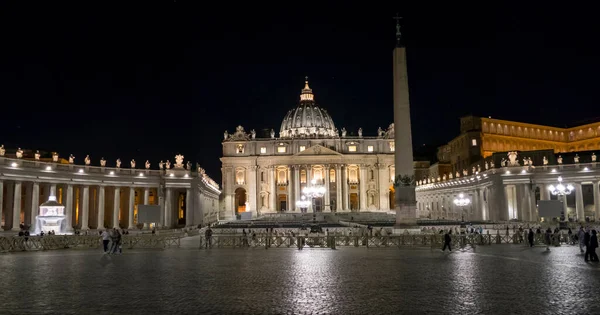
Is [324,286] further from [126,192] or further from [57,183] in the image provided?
[126,192]

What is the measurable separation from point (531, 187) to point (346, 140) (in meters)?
61.8

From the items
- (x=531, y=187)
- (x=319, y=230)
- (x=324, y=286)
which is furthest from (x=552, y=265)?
(x=531, y=187)

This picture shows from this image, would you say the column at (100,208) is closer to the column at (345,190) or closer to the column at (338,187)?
the column at (338,187)

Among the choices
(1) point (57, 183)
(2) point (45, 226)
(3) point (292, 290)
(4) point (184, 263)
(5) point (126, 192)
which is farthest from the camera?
(5) point (126, 192)

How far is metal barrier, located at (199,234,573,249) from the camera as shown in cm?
2881

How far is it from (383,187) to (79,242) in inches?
3581

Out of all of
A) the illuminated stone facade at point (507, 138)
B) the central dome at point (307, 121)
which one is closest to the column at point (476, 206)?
the illuminated stone facade at point (507, 138)

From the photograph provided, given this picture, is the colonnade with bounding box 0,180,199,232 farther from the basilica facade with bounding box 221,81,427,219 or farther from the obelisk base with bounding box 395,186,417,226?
the basilica facade with bounding box 221,81,427,219

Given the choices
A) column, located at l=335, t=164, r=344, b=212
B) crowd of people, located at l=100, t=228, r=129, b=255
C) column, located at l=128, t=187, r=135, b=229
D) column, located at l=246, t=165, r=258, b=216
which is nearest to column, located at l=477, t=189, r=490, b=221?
column, located at l=128, t=187, r=135, b=229

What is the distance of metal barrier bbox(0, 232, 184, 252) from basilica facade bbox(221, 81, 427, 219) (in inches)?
3215

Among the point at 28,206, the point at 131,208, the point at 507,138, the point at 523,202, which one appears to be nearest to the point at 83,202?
the point at 28,206

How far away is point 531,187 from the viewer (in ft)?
192

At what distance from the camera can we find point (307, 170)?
11312cm

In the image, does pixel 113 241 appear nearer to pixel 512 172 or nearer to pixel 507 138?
pixel 512 172
